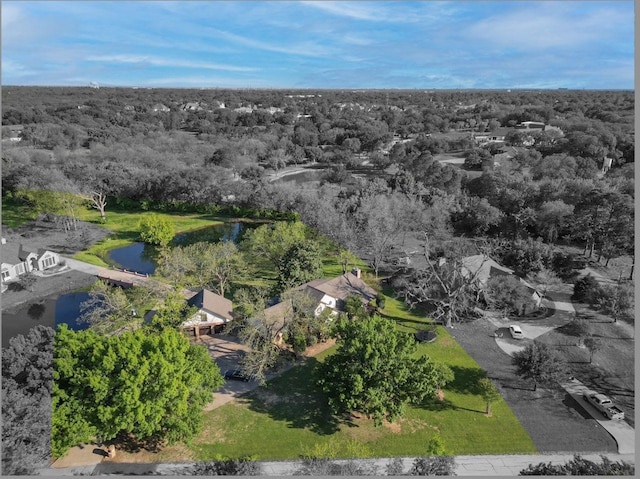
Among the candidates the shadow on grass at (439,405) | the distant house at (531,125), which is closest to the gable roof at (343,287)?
the shadow on grass at (439,405)

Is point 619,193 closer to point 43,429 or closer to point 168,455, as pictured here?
point 168,455

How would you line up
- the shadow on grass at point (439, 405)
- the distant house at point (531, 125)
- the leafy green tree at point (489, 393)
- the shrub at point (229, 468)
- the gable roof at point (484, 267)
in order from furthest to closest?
the distant house at point (531, 125), the gable roof at point (484, 267), the shadow on grass at point (439, 405), the leafy green tree at point (489, 393), the shrub at point (229, 468)

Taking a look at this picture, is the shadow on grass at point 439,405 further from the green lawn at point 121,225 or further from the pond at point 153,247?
the green lawn at point 121,225

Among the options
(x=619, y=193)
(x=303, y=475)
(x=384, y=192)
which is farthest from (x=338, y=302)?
(x=619, y=193)

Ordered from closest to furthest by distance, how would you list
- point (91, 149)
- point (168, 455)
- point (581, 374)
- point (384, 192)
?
point (168, 455), point (581, 374), point (384, 192), point (91, 149)

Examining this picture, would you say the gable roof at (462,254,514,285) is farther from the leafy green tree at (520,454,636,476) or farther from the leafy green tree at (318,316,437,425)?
the leafy green tree at (520,454,636,476)

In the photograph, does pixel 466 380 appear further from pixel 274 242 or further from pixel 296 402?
pixel 274 242

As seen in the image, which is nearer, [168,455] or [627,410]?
[168,455]

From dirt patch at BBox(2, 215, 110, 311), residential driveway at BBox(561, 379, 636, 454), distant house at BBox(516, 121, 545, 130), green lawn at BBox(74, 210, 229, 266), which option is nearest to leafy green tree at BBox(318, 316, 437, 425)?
residential driveway at BBox(561, 379, 636, 454)
